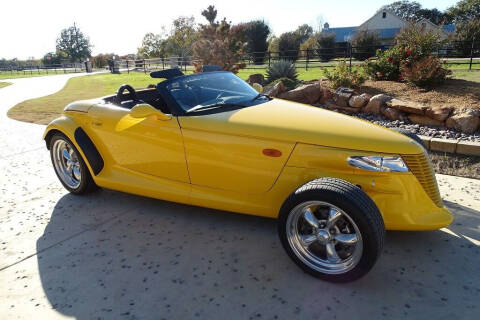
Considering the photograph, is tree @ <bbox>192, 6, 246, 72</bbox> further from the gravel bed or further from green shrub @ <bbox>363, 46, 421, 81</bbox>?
the gravel bed

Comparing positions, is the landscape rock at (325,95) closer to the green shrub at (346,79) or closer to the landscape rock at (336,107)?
the landscape rock at (336,107)

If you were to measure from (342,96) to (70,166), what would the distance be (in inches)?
192

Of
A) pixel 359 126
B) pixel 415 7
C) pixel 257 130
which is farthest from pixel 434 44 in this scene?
pixel 415 7

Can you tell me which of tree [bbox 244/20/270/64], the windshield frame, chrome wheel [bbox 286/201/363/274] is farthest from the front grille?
tree [bbox 244/20/270/64]

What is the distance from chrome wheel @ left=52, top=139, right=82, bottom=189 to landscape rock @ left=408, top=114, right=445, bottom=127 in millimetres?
5037

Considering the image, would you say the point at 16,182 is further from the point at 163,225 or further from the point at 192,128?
the point at 192,128

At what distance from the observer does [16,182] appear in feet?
15.4

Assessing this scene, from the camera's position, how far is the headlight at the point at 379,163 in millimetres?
2582

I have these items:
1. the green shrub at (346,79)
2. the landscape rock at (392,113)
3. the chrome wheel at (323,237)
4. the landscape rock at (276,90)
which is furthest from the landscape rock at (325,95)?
the chrome wheel at (323,237)

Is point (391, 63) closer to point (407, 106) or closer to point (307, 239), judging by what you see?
point (407, 106)

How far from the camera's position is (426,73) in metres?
7.11

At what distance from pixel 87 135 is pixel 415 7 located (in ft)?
294

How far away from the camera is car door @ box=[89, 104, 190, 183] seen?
126 inches

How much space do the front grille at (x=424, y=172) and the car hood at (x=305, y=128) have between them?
0.17 ft
